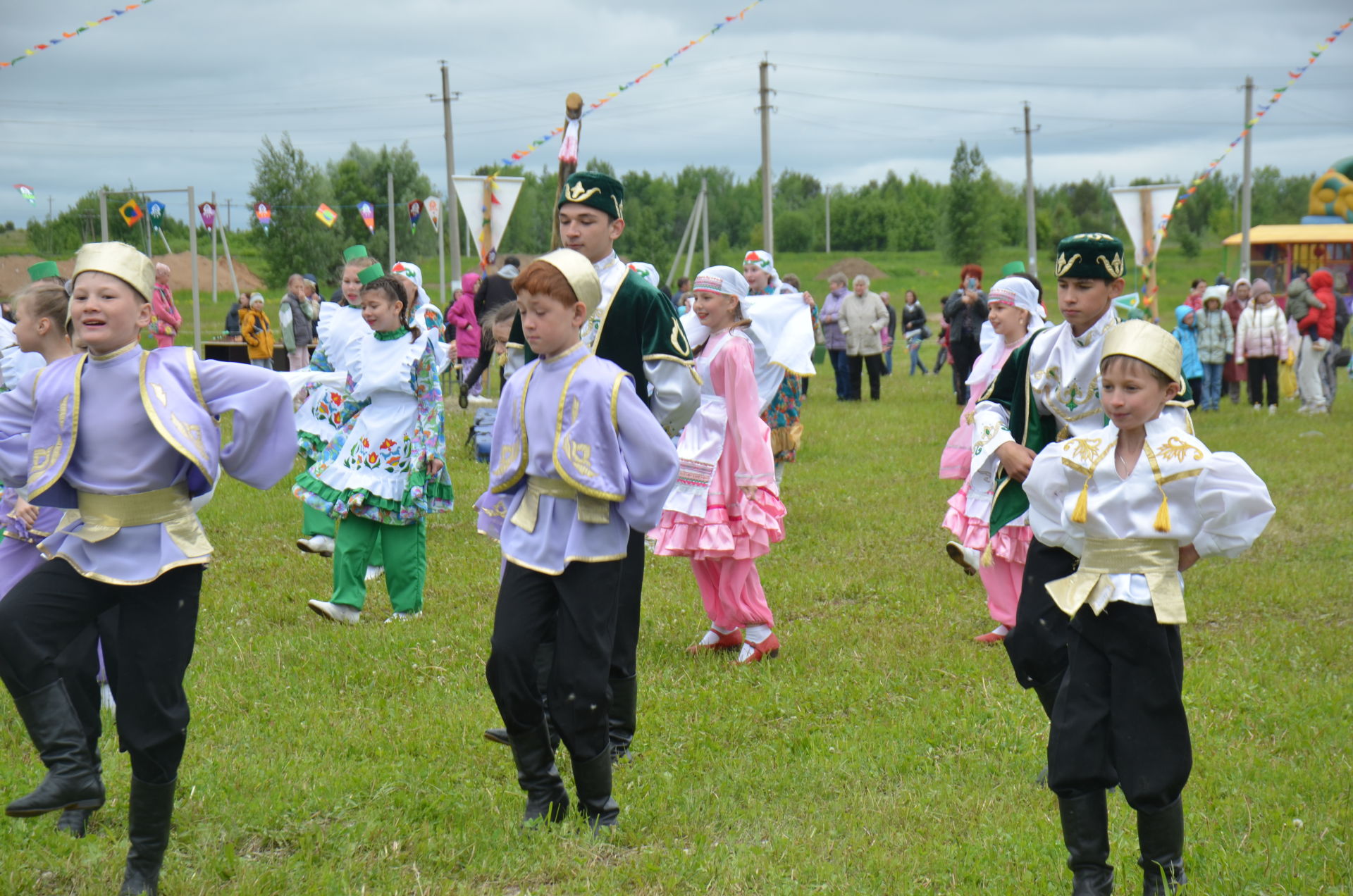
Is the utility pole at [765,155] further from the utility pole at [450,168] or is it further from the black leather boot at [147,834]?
the black leather boot at [147,834]

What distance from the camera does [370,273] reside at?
8211mm

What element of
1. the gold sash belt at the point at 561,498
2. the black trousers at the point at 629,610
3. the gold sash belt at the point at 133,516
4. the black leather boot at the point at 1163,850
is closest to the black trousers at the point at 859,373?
the black trousers at the point at 629,610

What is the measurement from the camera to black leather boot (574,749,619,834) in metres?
4.38

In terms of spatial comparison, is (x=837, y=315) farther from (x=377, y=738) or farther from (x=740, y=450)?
(x=377, y=738)

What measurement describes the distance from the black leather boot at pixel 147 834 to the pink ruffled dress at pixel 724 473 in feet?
10.6

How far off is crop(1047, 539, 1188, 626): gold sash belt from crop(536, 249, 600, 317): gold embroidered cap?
5.77 ft

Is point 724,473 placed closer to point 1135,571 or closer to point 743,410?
point 743,410

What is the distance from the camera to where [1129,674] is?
144 inches

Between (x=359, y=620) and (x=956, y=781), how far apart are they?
390 centimetres

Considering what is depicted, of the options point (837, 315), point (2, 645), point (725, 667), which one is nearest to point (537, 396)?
point (2, 645)

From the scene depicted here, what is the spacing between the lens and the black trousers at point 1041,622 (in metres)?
4.08

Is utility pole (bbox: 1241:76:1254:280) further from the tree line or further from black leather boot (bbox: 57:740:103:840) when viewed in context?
black leather boot (bbox: 57:740:103:840)

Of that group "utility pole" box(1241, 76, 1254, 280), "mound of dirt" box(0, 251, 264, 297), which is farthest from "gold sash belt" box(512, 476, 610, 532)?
"mound of dirt" box(0, 251, 264, 297)

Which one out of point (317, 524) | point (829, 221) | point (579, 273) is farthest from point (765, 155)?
point (829, 221)
